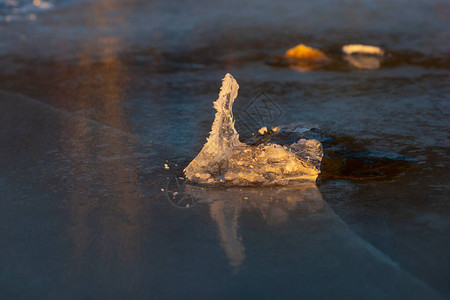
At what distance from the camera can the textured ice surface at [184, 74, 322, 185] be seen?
2.14 m

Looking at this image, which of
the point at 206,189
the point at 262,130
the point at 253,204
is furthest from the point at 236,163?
the point at 262,130

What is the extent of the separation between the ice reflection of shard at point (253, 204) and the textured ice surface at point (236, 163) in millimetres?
64

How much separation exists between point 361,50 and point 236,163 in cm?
281

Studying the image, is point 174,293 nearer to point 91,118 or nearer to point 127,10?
point 91,118

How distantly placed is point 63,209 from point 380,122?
173cm

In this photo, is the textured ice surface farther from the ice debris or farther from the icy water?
the ice debris

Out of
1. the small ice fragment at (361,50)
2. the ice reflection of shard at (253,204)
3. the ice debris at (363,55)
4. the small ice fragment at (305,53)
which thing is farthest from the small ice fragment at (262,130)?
the small ice fragment at (361,50)

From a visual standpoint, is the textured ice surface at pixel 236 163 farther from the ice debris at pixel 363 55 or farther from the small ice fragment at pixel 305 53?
the small ice fragment at pixel 305 53

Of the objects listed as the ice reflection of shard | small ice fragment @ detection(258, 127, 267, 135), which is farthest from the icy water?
small ice fragment @ detection(258, 127, 267, 135)

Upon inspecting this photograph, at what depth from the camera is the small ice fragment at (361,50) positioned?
4527 millimetres

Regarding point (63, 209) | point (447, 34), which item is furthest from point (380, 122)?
point (447, 34)

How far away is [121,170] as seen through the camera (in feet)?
7.50

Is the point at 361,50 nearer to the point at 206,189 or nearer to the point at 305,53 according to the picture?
the point at 305,53

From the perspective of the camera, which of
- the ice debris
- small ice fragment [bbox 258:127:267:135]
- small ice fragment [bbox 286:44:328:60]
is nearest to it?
small ice fragment [bbox 258:127:267:135]
